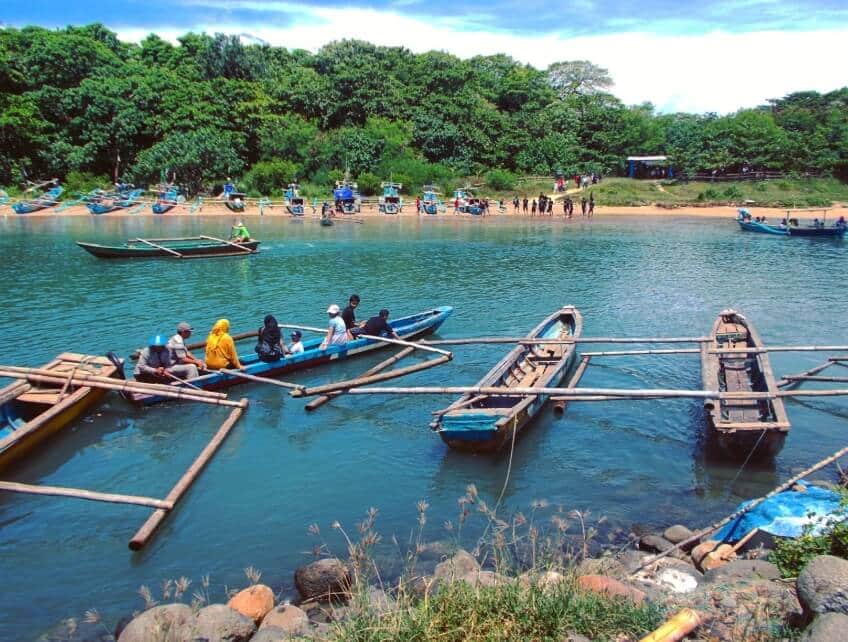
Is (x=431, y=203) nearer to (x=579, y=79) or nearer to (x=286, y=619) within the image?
(x=579, y=79)

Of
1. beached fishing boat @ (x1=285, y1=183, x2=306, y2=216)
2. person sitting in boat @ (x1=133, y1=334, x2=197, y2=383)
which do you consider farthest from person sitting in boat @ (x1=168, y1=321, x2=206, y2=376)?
beached fishing boat @ (x1=285, y1=183, x2=306, y2=216)

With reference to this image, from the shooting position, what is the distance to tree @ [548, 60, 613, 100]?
7319cm

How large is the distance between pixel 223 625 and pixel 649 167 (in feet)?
217

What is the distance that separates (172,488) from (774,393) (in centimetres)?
956

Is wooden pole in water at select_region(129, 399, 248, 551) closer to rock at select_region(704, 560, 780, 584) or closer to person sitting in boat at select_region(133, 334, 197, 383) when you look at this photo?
person sitting in boat at select_region(133, 334, 197, 383)

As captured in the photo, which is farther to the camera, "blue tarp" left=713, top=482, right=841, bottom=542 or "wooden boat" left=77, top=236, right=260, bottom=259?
"wooden boat" left=77, top=236, right=260, bottom=259

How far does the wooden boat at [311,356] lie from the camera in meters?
14.0

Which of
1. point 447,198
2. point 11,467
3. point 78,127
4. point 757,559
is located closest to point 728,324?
point 757,559

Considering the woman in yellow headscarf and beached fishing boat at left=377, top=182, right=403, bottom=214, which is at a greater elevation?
beached fishing boat at left=377, top=182, right=403, bottom=214

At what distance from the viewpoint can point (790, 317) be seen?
21.6m

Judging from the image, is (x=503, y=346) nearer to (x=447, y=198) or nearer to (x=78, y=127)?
(x=447, y=198)

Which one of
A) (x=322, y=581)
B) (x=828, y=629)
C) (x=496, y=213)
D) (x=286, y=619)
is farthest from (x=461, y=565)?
(x=496, y=213)

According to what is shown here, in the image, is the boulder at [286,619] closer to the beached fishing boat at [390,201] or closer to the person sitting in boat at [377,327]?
the person sitting in boat at [377,327]

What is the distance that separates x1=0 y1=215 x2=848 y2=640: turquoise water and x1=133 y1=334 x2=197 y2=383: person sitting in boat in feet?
2.47
